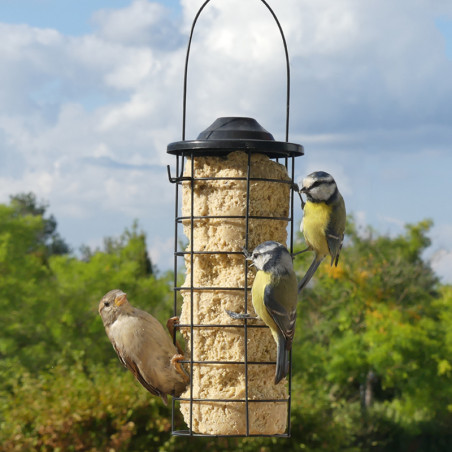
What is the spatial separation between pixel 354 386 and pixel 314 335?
7.19 feet

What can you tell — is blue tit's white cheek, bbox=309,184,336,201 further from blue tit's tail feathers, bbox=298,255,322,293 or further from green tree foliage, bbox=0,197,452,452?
green tree foliage, bbox=0,197,452,452

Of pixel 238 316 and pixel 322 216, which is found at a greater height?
pixel 322 216

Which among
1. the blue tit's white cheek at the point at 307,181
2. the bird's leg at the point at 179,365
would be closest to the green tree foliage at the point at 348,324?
the bird's leg at the point at 179,365

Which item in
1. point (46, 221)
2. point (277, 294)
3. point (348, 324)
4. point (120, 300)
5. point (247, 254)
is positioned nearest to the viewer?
point (277, 294)

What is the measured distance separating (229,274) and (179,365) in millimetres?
601

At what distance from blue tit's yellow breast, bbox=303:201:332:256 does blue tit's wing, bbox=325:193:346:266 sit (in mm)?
23

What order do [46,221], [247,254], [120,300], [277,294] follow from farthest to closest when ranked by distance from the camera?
[46,221]
[120,300]
[247,254]
[277,294]

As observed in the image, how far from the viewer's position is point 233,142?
13.8 ft

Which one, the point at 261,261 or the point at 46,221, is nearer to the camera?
the point at 261,261

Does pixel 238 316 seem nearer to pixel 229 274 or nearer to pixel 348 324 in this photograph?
pixel 229 274

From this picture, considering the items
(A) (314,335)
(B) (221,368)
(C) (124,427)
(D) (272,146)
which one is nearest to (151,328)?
(B) (221,368)

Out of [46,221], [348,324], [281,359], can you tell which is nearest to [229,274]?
[281,359]

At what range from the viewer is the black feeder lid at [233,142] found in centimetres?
420

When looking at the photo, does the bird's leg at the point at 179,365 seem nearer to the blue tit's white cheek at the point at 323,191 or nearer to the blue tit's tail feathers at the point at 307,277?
the blue tit's tail feathers at the point at 307,277
